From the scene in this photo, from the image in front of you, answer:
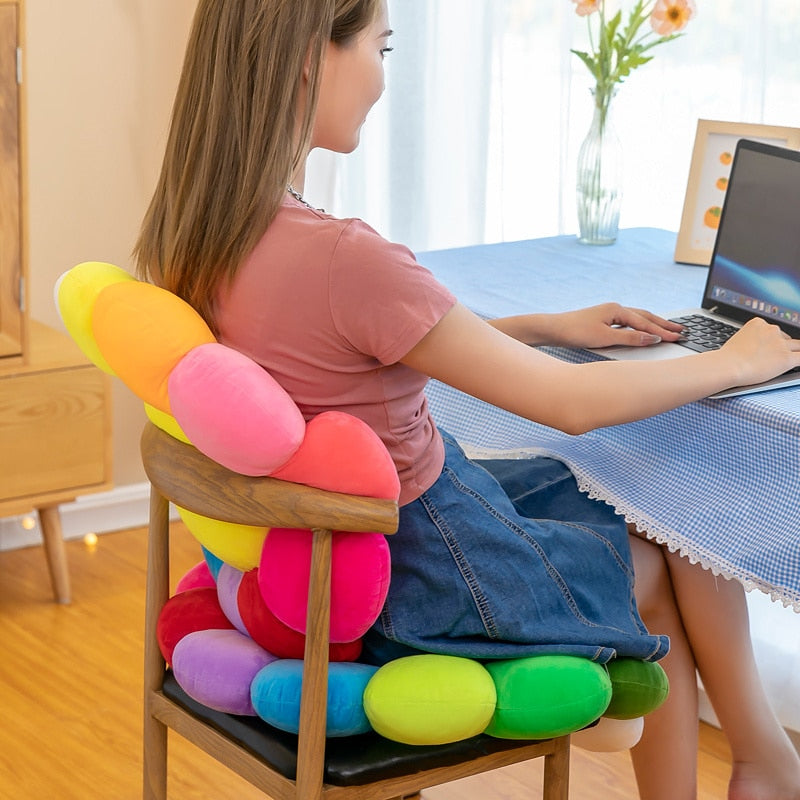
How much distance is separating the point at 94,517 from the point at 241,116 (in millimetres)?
2082

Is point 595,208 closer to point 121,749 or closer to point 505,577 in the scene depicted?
point 505,577

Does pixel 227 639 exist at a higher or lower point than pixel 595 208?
lower

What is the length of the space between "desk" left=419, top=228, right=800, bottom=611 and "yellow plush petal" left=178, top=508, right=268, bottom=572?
1.61 ft

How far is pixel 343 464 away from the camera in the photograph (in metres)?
1.22

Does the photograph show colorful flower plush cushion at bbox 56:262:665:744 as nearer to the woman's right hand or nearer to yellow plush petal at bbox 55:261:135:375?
yellow plush petal at bbox 55:261:135:375

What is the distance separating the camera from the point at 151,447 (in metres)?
1.39

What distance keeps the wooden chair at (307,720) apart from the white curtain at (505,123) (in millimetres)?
1858

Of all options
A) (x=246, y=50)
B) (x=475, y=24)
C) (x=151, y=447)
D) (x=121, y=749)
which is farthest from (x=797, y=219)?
(x=475, y=24)

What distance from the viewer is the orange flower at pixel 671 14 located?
226 cm

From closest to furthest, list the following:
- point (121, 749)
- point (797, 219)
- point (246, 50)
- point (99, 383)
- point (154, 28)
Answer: point (246, 50) → point (797, 219) → point (121, 749) → point (99, 383) → point (154, 28)

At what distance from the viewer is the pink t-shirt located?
4.22ft

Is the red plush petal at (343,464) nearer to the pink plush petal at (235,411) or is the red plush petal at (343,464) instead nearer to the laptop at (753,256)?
the pink plush petal at (235,411)

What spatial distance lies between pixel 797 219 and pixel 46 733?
1542 mm

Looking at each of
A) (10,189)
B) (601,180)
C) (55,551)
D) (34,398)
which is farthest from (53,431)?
(601,180)
